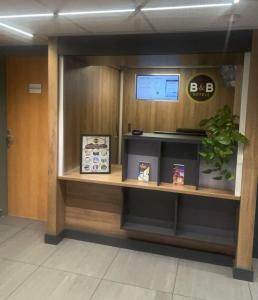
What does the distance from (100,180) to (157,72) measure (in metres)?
2.55

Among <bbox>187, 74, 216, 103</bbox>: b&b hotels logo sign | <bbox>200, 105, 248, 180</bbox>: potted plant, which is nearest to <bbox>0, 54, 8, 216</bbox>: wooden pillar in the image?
<bbox>200, 105, 248, 180</bbox>: potted plant

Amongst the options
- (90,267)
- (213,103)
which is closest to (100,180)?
(90,267)

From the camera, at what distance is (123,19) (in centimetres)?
235

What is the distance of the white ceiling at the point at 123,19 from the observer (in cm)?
199

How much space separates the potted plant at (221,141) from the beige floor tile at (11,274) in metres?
1.93

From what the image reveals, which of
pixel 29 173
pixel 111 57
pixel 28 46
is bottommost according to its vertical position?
pixel 29 173

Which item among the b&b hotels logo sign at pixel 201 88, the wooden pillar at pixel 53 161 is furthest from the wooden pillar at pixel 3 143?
the b&b hotels logo sign at pixel 201 88

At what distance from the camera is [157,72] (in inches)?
194

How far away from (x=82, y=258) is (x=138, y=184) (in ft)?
3.10

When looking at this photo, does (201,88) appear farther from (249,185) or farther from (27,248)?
(27,248)

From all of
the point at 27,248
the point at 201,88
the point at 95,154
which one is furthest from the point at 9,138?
the point at 201,88

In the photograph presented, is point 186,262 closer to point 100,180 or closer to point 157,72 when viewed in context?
point 100,180

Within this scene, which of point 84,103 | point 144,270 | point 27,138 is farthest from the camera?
point 27,138

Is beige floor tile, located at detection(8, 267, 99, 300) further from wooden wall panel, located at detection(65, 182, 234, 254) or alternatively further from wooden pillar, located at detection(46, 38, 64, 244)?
wooden wall panel, located at detection(65, 182, 234, 254)
